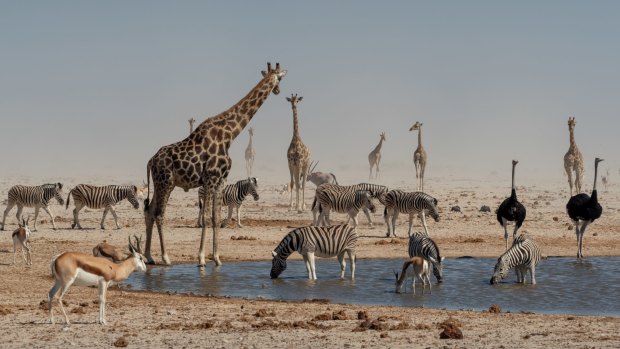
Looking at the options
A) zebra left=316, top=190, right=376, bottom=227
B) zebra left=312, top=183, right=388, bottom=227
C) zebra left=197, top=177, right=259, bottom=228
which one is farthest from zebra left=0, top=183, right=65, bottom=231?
zebra left=316, top=190, right=376, bottom=227

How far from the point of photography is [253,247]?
21703 mm

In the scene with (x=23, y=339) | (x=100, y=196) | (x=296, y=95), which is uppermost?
(x=296, y=95)

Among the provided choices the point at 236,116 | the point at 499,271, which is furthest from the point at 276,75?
the point at 499,271

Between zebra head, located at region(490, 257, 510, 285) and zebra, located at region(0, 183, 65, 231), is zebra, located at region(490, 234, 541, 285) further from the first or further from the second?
zebra, located at region(0, 183, 65, 231)

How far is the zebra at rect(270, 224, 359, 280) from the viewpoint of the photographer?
17.0 meters

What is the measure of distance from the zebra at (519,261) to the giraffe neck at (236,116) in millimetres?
5313

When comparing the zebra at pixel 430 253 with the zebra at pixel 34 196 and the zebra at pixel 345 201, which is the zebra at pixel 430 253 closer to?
the zebra at pixel 345 201

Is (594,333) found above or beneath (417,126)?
beneath

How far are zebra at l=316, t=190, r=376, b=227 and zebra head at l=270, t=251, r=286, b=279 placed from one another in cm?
700

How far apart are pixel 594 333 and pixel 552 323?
1.04 meters

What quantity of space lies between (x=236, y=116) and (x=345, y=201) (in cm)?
583

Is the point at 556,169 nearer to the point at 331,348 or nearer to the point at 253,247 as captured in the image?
the point at 253,247

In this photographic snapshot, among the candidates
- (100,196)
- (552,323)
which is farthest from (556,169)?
(552,323)

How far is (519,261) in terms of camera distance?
16.9 metres
